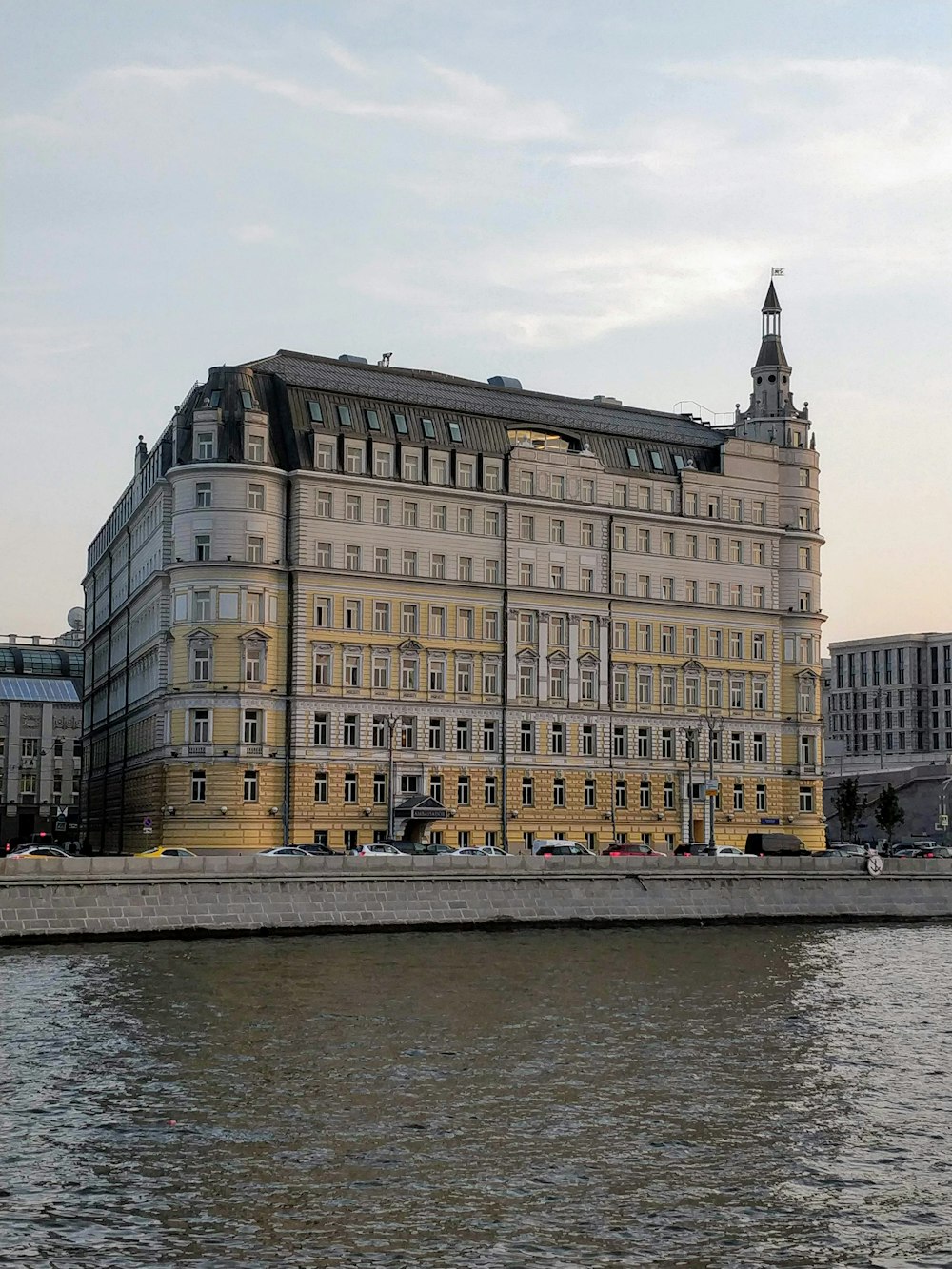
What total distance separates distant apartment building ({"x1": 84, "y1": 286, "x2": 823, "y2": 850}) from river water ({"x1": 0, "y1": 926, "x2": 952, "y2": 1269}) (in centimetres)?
4337

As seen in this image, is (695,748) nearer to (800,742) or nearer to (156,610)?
(800,742)

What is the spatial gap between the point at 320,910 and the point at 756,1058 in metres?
32.4

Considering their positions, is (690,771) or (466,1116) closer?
(466,1116)

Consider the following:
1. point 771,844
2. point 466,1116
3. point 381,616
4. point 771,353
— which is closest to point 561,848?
point 771,844

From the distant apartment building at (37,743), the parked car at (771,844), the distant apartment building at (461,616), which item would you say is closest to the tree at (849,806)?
the distant apartment building at (461,616)

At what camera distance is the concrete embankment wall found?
212 ft

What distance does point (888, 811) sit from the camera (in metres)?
165

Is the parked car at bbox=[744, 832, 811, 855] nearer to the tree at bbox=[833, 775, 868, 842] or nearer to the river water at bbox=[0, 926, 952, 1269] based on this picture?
the river water at bbox=[0, 926, 952, 1269]

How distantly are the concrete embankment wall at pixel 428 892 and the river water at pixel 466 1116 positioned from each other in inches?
266

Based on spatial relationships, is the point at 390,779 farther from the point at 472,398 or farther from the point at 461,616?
the point at 472,398

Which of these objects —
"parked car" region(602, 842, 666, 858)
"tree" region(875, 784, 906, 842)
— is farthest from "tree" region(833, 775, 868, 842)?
"parked car" region(602, 842, 666, 858)

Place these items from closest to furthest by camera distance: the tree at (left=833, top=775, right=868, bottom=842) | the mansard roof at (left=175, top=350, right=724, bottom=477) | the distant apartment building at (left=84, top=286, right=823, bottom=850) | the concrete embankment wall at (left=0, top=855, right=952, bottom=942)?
the concrete embankment wall at (left=0, top=855, right=952, bottom=942), the distant apartment building at (left=84, top=286, right=823, bottom=850), the mansard roof at (left=175, top=350, right=724, bottom=477), the tree at (left=833, top=775, right=868, bottom=842)

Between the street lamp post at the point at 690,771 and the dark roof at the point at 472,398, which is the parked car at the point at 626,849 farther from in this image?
the dark roof at the point at 472,398

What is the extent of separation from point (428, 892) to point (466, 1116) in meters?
40.5
